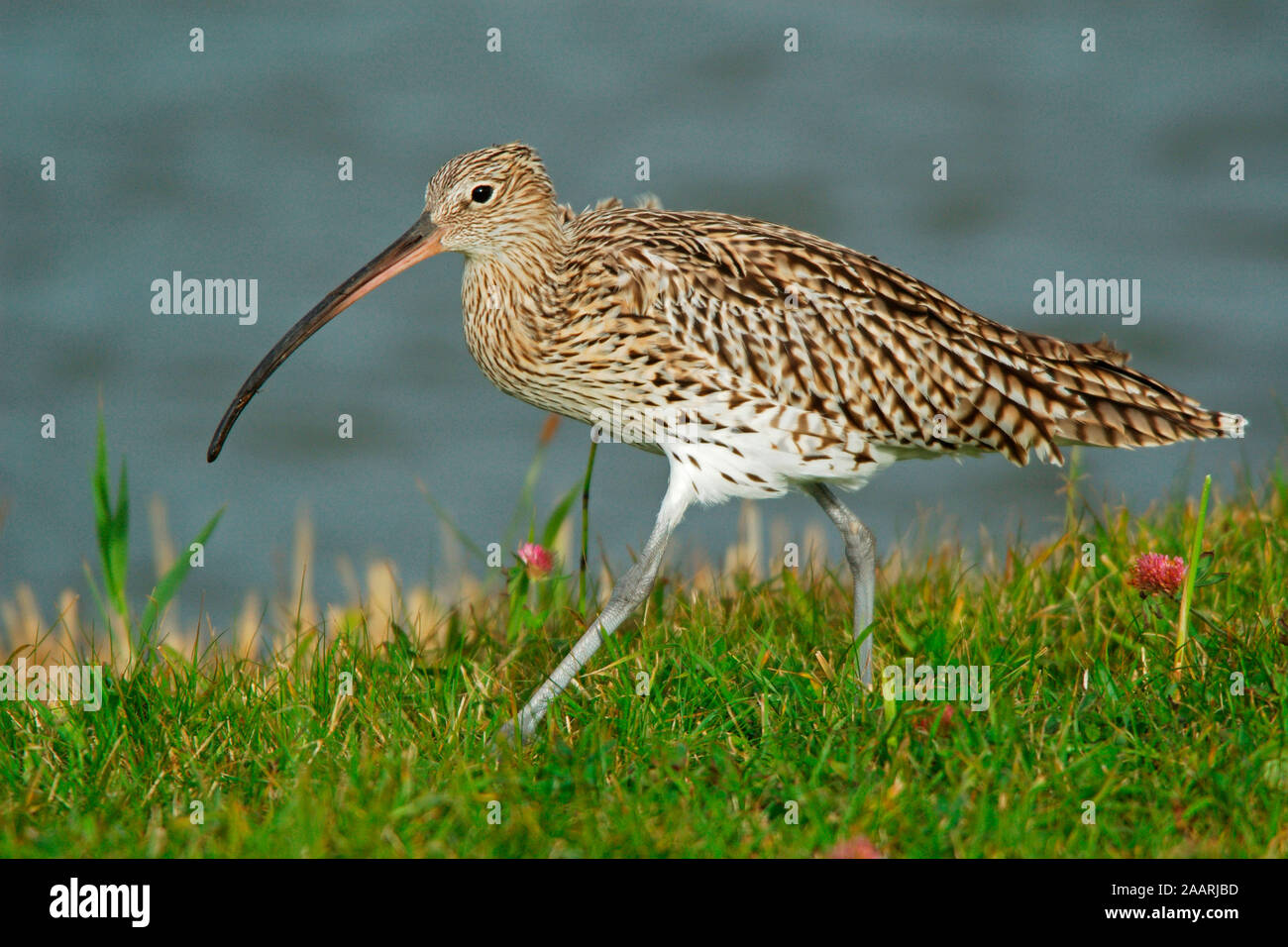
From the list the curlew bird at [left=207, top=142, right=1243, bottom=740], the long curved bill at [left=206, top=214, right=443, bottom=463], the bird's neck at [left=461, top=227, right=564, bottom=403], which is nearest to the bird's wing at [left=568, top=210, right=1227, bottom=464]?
the curlew bird at [left=207, top=142, right=1243, bottom=740]

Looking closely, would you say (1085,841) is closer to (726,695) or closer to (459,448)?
(726,695)

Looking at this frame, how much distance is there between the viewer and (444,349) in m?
15.9

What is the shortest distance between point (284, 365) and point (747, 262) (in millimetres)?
10480

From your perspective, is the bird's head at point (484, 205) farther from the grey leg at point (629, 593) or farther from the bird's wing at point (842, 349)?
the grey leg at point (629, 593)

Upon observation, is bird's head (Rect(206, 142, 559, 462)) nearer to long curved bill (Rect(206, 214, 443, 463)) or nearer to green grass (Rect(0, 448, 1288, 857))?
long curved bill (Rect(206, 214, 443, 463))

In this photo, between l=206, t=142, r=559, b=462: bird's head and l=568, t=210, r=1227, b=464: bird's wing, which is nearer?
l=568, t=210, r=1227, b=464: bird's wing

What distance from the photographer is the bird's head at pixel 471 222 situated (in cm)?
621

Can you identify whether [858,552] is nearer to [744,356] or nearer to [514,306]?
[744,356]

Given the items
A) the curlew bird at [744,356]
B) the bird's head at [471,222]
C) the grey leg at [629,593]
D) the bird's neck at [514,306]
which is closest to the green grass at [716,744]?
the grey leg at [629,593]

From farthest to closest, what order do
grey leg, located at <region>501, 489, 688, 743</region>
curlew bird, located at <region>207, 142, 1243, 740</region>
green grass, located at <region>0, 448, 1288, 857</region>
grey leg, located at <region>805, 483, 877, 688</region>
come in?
grey leg, located at <region>805, 483, 877, 688</region>, curlew bird, located at <region>207, 142, 1243, 740</region>, grey leg, located at <region>501, 489, 688, 743</region>, green grass, located at <region>0, 448, 1288, 857</region>

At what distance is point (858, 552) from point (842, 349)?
852 mm

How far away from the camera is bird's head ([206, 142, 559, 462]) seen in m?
6.21
